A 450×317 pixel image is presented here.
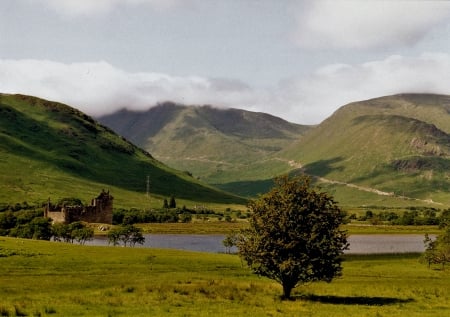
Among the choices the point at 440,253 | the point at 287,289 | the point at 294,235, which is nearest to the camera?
the point at 294,235

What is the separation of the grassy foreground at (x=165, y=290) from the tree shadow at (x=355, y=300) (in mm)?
99

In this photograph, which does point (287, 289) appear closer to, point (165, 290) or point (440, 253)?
point (165, 290)

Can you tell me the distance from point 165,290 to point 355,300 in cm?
1943

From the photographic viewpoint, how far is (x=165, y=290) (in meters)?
54.8

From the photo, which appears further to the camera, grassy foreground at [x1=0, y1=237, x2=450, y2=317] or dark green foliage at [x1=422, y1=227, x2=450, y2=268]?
dark green foliage at [x1=422, y1=227, x2=450, y2=268]

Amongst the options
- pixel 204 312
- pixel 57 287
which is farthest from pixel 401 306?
pixel 57 287

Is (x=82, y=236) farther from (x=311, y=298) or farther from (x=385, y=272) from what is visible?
(x=311, y=298)

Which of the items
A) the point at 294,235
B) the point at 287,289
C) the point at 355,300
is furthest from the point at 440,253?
the point at 294,235

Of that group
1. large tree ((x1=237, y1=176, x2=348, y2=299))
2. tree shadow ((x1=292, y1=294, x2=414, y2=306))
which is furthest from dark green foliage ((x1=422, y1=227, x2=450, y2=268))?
large tree ((x1=237, y1=176, x2=348, y2=299))

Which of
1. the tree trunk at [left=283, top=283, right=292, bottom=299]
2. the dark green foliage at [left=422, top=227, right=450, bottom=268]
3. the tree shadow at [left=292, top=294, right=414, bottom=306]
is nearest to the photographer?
the tree shadow at [left=292, top=294, right=414, bottom=306]

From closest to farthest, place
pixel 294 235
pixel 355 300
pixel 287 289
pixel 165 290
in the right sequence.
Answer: pixel 294 235 < pixel 165 290 < pixel 287 289 < pixel 355 300

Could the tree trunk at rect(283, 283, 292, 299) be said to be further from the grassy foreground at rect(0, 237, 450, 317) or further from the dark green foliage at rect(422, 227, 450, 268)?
the dark green foliage at rect(422, 227, 450, 268)

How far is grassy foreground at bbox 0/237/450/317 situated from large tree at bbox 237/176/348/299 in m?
3.13

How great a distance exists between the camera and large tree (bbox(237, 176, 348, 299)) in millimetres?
53594
